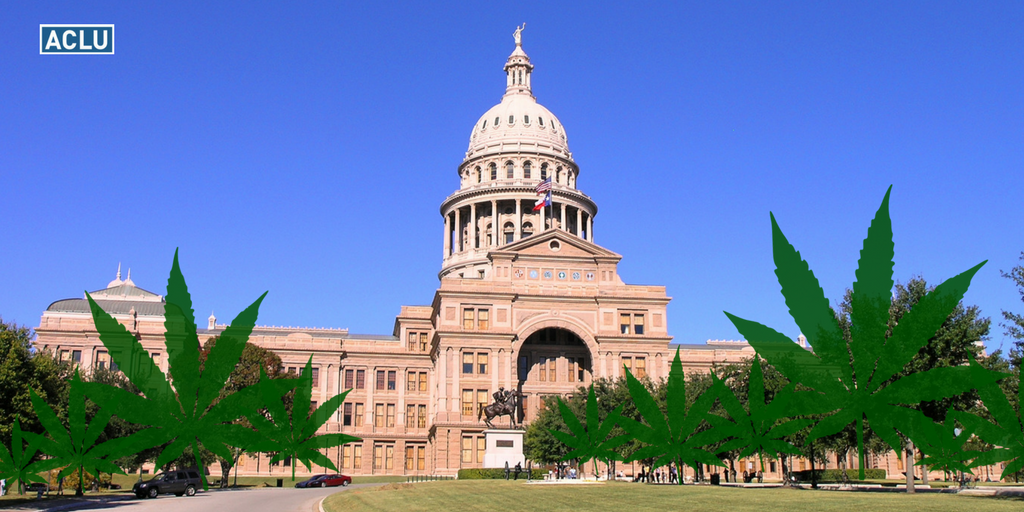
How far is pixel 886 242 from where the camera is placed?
1748 centimetres

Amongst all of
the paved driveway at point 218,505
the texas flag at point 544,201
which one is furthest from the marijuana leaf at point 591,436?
the texas flag at point 544,201

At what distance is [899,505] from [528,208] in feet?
331

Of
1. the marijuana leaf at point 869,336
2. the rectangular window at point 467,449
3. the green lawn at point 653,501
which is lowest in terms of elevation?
the rectangular window at point 467,449

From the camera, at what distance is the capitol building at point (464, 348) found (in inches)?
3568

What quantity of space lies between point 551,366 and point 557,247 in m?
13.1

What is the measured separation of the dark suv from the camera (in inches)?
1946

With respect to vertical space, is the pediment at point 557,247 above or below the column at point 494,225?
below

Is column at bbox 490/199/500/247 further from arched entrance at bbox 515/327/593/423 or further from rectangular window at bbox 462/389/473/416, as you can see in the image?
rectangular window at bbox 462/389/473/416

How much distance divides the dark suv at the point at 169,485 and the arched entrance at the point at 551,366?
44.0 m

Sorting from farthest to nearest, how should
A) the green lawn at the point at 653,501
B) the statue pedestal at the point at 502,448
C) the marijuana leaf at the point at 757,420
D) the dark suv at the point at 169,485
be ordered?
the statue pedestal at the point at 502,448
the dark suv at the point at 169,485
the green lawn at the point at 653,501
the marijuana leaf at the point at 757,420

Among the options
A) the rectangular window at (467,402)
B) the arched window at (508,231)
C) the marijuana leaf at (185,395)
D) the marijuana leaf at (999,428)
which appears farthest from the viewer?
the arched window at (508,231)

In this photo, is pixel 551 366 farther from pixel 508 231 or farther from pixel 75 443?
pixel 75 443

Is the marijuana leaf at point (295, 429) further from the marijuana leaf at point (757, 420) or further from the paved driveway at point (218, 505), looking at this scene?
the paved driveway at point (218, 505)

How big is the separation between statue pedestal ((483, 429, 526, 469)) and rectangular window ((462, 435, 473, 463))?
1102 cm
